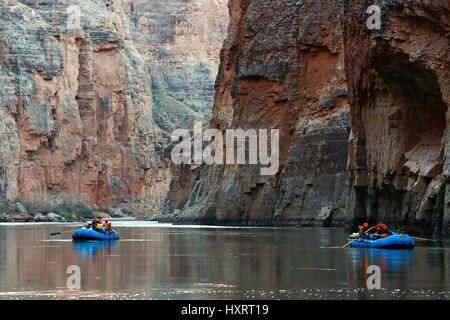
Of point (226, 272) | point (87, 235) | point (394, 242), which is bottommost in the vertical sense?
point (87, 235)

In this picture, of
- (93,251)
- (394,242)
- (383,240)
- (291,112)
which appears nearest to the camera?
(394,242)

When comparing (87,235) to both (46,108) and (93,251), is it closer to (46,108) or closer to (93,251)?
(93,251)

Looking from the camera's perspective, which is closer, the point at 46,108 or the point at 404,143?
the point at 404,143

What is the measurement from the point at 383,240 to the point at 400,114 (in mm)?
15757

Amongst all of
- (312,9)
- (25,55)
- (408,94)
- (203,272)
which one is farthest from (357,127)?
(25,55)

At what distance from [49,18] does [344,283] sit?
174078 mm

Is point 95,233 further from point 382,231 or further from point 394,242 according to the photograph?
point 394,242

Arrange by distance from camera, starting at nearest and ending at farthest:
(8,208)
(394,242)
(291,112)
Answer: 1. (394,242)
2. (291,112)
3. (8,208)

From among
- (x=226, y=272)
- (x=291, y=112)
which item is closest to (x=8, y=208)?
(x=291, y=112)

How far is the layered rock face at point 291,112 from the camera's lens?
81875 millimetres

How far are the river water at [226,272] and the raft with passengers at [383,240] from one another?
62 centimetres

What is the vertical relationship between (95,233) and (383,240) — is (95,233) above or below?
below

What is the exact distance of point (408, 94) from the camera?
57.9m

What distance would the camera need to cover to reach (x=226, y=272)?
3206 centimetres
